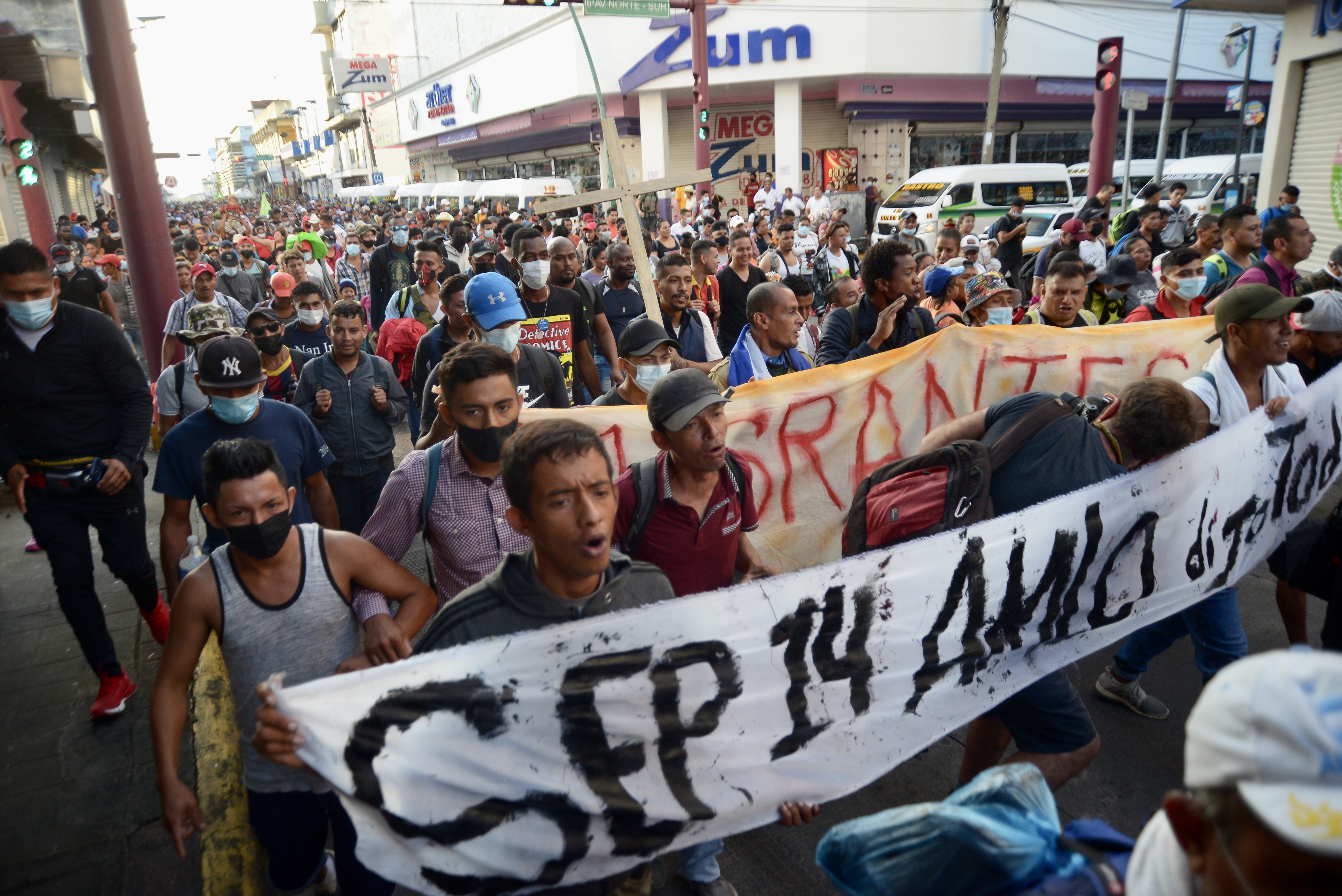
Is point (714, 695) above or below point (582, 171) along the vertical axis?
below

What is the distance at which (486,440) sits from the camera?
2703 mm

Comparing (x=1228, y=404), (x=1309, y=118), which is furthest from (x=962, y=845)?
(x=1309, y=118)

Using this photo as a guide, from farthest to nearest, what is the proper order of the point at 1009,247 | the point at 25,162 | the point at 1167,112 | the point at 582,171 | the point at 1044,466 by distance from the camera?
the point at 582,171
the point at 1167,112
the point at 25,162
the point at 1009,247
the point at 1044,466

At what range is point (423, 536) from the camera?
2727mm

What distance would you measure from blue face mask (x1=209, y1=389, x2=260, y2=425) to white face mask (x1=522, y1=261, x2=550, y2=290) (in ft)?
8.51

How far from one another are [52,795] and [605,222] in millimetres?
18352

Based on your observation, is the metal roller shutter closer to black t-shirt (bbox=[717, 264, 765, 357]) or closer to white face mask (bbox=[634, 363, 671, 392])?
black t-shirt (bbox=[717, 264, 765, 357])

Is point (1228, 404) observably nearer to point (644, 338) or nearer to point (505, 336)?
point (644, 338)

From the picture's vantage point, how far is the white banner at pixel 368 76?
53188 mm

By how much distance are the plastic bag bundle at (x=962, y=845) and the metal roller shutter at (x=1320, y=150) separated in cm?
1466

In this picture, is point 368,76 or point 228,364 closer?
point 228,364

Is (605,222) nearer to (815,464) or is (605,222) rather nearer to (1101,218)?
(1101,218)

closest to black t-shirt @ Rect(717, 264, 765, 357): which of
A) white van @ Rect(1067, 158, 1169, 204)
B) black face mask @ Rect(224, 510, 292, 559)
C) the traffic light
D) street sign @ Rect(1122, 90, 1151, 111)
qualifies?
black face mask @ Rect(224, 510, 292, 559)

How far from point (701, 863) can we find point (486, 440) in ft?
4.88
